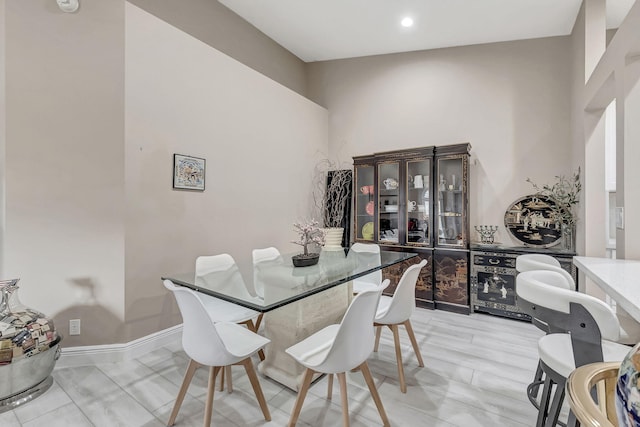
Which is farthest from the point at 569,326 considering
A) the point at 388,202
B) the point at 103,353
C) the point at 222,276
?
the point at 388,202

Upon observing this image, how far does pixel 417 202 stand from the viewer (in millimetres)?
4250

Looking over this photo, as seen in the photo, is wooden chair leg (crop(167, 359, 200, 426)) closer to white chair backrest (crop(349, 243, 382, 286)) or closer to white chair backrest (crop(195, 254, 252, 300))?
white chair backrest (crop(195, 254, 252, 300))

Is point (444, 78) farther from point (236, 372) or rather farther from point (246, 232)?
point (236, 372)

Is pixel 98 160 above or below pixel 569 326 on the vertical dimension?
above

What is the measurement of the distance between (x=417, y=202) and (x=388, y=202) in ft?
1.42

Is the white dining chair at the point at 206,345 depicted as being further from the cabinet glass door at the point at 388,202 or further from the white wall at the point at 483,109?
the white wall at the point at 483,109

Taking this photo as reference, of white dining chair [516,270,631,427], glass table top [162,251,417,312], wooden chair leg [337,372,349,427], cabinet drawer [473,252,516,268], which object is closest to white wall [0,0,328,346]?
glass table top [162,251,417,312]

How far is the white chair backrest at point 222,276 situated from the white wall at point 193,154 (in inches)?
6.4

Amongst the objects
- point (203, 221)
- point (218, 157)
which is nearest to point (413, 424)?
point (203, 221)

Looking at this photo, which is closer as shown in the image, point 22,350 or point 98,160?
point 22,350

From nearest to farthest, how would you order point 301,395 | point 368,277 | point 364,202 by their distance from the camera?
point 301,395, point 368,277, point 364,202

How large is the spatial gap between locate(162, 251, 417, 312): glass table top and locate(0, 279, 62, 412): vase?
935mm

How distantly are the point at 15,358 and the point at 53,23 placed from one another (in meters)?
2.53

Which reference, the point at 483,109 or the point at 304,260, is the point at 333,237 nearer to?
the point at 304,260
